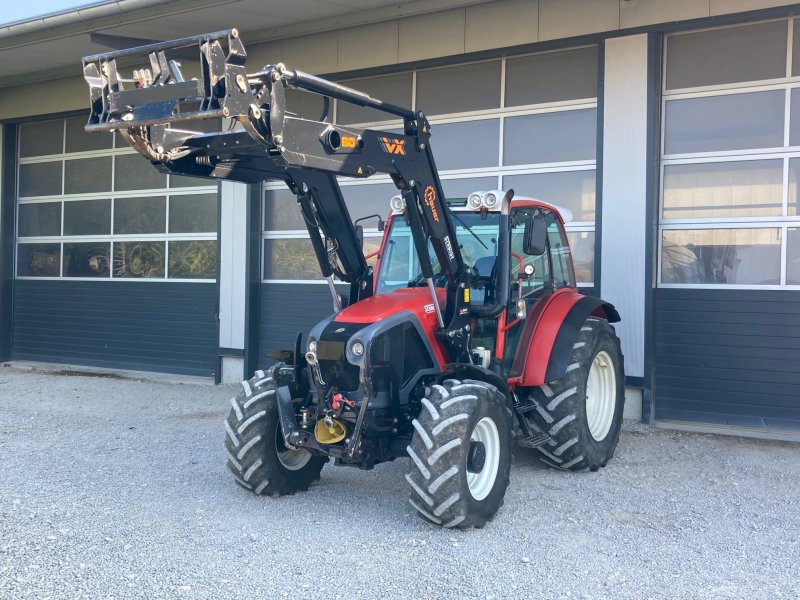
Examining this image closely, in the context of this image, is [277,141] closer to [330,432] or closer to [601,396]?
[330,432]

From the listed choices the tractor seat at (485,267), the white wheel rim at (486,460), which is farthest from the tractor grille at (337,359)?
the tractor seat at (485,267)

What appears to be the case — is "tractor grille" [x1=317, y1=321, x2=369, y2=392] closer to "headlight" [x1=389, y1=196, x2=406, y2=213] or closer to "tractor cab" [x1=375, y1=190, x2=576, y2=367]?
"tractor cab" [x1=375, y1=190, x2=576, y2=367]

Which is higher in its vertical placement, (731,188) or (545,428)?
(731,188)

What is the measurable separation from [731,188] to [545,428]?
12.2 ft

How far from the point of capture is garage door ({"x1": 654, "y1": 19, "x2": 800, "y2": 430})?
25.7ft

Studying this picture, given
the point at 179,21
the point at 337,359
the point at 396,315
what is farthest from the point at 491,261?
the point at 179,21

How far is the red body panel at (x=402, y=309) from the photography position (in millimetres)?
→ 5355

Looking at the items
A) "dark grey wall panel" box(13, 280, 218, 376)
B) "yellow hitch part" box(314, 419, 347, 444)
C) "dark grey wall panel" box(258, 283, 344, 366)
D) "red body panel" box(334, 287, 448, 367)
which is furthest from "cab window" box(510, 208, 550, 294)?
"dark grey wall panel" box(13, 280, 218, 376)

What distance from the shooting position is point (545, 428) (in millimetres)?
6066

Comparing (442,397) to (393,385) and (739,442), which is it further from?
(739,442)

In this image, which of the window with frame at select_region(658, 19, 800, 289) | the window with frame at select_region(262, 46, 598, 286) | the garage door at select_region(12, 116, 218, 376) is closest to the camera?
the window with frame at select_region(658, 19, 800, 289)

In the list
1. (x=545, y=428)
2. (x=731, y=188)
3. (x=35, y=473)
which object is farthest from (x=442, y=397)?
(x=731, y=188)

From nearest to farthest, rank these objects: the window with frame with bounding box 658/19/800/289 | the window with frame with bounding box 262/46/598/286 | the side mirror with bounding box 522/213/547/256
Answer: the side mirror with bounding box 522/213/547/256
the window with frame with bounding box 658/19/800/289
the window with frame with bounding box 262/46/598/286

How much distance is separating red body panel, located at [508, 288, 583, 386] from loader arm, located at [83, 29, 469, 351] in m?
0.65
